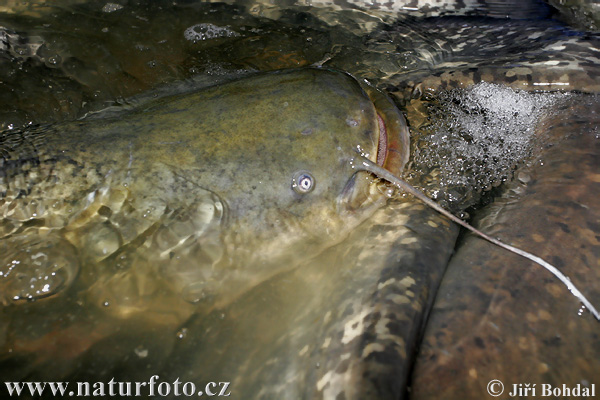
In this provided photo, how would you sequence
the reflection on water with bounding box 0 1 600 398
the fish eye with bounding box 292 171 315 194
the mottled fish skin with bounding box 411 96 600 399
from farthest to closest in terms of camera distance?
the fish eye with bounding box 292 171 315 194 < the reflection on water with bounding box 0 1 600 398 < the mottled fish skin with bounding box 411 96 600 399

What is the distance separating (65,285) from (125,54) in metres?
1.42

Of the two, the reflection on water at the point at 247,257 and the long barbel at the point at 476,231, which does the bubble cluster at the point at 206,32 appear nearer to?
the reflection on water at the point at 247,257

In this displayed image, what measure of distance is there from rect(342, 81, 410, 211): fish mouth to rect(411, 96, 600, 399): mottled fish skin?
37 cm

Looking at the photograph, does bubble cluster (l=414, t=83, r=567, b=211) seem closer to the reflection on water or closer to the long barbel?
the reflection on water

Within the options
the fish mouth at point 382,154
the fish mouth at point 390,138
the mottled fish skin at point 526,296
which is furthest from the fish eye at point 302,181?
the mottled fish skin at point 526,296

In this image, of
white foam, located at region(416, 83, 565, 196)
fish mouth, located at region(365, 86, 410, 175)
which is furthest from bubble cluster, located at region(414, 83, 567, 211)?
fish mouth, located at region(365, 86, 410, 175)

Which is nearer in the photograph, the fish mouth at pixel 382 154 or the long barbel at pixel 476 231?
the long barbel at pixel 476 231

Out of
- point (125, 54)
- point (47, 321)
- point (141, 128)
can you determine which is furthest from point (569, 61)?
point (47, 321)

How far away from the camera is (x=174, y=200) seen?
144 cm

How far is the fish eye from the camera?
145 cm

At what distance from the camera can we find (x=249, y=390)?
1.35m

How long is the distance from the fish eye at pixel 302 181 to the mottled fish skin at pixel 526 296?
55 cm

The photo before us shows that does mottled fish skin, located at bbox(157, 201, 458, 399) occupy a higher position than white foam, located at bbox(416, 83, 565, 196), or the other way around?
white foam, located at bbox(416, 83, 565, 196)

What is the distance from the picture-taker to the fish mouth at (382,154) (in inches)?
60.3
